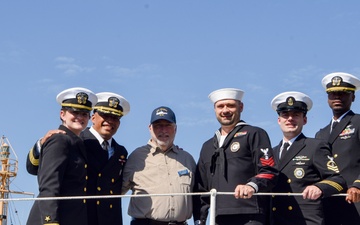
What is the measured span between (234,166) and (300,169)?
2.41 ft

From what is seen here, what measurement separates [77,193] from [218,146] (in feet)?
5.17

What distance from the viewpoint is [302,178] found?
725 centimetres

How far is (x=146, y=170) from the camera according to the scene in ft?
25.1

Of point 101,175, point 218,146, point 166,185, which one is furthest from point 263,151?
point 101,175

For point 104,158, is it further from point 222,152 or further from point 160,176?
point 222,152

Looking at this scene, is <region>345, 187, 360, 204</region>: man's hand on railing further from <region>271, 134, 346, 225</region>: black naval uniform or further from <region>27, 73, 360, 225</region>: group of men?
<region>271, 134, 346, 225</region>: black naval uniform

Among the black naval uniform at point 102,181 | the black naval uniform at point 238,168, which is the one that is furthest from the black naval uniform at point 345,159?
the black naval uniform at point 102,181

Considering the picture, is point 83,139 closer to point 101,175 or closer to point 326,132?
point 101,175

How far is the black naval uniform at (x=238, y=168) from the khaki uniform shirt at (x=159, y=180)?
22 centimetres

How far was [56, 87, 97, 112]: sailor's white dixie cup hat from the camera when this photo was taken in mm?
7386

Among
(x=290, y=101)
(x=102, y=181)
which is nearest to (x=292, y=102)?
(x=290, y=101)

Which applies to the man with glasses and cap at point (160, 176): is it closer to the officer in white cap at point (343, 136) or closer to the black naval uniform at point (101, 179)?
the black naval uniform at point (101, 179)

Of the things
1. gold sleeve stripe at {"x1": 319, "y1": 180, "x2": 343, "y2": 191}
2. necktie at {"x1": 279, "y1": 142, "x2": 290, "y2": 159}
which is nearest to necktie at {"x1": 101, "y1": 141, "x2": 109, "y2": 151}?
necktie at {"x1": 279, "y1": 142, "x2": 290, "y2": 159}

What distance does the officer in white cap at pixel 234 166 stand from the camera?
6871mm
